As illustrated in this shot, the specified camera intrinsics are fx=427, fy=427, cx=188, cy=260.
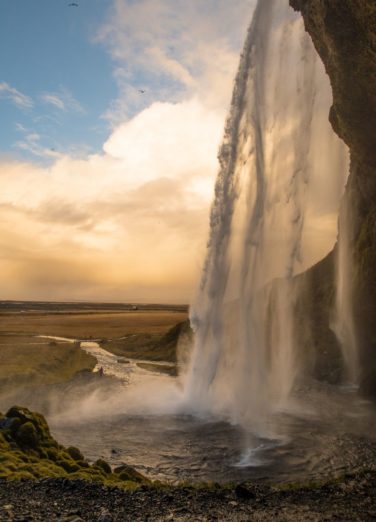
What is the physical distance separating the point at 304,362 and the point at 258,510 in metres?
34.5

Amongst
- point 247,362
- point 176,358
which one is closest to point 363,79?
point 247,362

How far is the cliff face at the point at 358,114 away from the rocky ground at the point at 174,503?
21.5 metres

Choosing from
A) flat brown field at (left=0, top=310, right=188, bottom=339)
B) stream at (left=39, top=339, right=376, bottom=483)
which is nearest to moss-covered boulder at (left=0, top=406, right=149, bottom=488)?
stream at (left=39, top=339, right=376, bottom=483)

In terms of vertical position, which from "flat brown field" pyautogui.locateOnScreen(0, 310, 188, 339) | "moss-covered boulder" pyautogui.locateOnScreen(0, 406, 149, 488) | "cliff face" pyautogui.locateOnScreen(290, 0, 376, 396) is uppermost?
"cliff face" pyautogui.locateOnScreen(290, 0, 376, 396)

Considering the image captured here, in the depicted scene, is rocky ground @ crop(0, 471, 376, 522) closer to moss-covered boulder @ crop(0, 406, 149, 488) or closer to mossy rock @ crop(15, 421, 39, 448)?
moss-covered boulder @ crop(0, 406, 149, 488)

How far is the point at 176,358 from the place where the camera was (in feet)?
182

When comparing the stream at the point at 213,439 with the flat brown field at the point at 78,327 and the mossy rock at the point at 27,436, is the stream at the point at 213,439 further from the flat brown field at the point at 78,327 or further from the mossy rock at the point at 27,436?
the flat brown field at the point at 78,327

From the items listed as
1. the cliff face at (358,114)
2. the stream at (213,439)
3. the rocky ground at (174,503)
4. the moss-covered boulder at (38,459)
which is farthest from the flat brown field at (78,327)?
the rocky ground at (174,503)

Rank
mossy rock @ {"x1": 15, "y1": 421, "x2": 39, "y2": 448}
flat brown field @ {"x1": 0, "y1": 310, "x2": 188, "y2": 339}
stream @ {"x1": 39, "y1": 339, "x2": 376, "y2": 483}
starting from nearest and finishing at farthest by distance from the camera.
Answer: mossy rock @ {"x1": 15, "y1": 421, "x2": 39, "y2": 448}, stream @ {"x1": 39, "y1": 339, "x2": 376, "y2": 483}, flat brown field @ {"x1": 0, "y1": 310, "x2": 188, "y2": 339}

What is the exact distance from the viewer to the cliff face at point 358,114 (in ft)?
81.3

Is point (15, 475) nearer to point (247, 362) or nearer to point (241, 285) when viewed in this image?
point (247, 362)

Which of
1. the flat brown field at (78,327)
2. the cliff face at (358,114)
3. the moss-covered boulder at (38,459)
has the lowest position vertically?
the flat brown field at (78,327)

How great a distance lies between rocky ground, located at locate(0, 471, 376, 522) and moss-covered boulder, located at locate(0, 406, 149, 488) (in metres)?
1.11

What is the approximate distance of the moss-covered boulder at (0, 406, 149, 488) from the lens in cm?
1252
